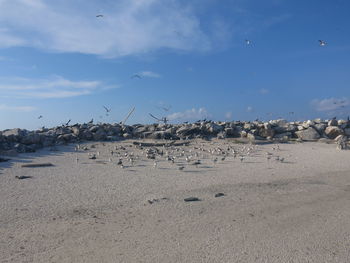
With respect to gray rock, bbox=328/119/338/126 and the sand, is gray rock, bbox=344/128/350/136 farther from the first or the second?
the sand

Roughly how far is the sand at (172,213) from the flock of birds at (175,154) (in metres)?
0.27

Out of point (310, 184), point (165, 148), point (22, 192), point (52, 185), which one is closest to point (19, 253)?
point (22, 192)

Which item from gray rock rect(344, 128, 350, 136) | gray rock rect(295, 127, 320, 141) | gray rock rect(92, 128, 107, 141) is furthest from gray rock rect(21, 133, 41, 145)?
gray rock rect(344, 128, 350, 136)

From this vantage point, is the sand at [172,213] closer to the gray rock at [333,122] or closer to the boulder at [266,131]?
the boulder at [266,131]

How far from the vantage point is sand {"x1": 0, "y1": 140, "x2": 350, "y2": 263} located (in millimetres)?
5664

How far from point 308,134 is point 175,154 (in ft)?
25.4

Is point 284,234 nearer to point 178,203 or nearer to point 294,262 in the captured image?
point 294,262

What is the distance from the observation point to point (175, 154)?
45.2 ft

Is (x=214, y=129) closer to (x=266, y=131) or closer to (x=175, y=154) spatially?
(x=266, y=131)

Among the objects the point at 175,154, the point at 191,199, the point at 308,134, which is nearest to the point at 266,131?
the point at 308,134

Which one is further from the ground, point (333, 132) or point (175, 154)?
point (333, 132)

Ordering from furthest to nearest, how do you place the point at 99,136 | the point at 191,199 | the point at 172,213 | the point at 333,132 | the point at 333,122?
the point at 333,122
the point at 333,132
the point at 99,136
the point at 191,199
the point at 172,213

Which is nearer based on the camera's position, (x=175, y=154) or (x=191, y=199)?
(x=191, y=199)

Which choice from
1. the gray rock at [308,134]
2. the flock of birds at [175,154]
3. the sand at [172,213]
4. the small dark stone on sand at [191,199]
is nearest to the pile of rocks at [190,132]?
the gray rock at [308,134]
